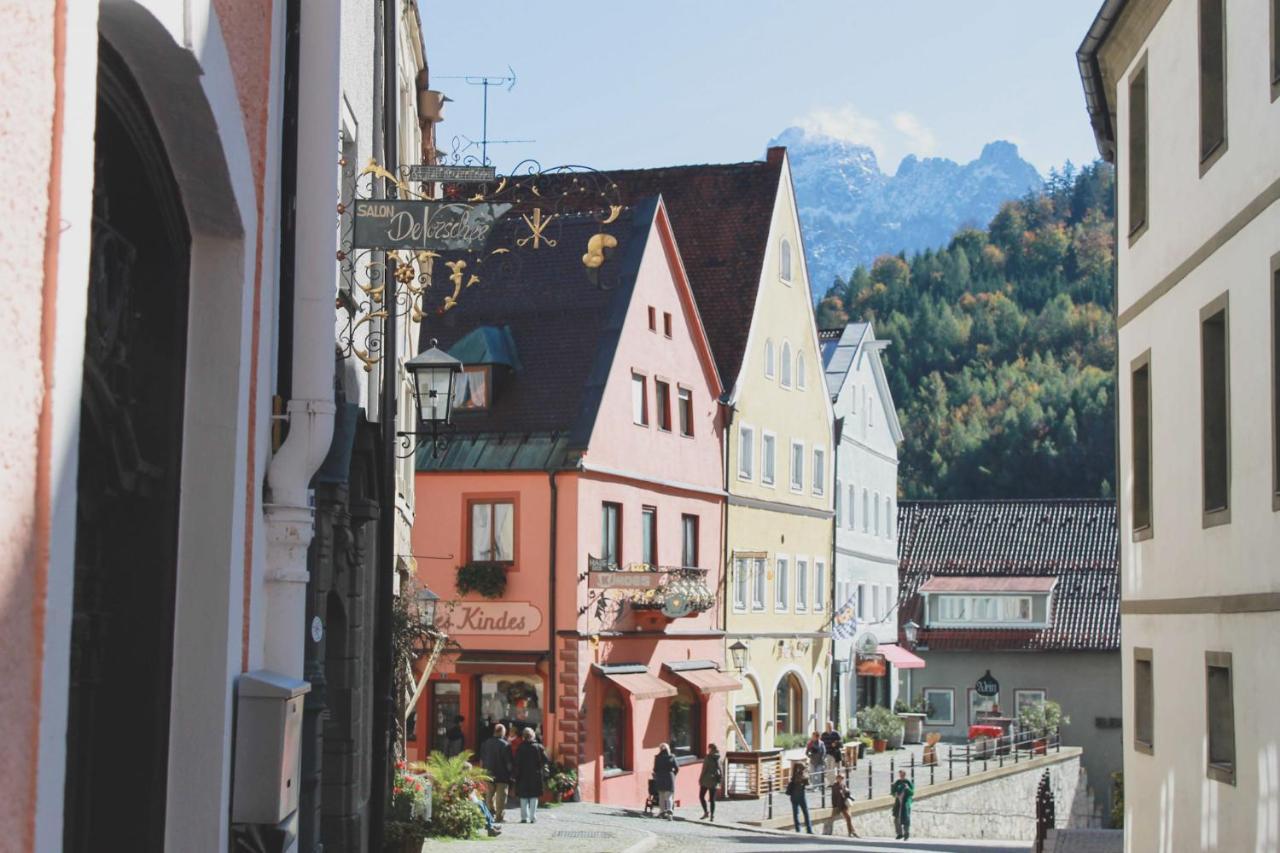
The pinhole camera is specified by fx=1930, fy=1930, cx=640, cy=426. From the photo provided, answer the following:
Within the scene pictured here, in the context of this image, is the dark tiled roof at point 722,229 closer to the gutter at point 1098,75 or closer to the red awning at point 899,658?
the red awning at point 899,658

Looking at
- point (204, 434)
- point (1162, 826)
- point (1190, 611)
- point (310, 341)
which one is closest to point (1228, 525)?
point (1190, 611)

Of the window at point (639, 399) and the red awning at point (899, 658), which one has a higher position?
the window at point (639, 399)

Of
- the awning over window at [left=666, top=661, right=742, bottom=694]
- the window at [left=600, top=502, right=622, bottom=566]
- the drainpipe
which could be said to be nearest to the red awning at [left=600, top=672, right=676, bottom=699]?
the awning over window at [left=666, top=661, right=742, bottom=694]

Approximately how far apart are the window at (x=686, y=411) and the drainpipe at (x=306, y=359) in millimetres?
28011

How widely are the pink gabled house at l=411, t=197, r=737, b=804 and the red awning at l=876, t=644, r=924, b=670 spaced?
16358 mm

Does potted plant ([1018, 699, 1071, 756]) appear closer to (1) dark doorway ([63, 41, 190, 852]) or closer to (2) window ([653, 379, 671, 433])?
(2) window ([653, 379, 671, 433])

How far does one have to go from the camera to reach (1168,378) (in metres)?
18.1

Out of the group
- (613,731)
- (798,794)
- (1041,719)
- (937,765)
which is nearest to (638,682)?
(613,731)

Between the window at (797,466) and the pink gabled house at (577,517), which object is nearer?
the pink gabled house at (577,517)

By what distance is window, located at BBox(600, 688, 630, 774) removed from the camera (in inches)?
1294

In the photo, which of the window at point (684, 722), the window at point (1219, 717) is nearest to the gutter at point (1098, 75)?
the window at point (1219, 717)

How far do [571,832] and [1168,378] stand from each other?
447 inches

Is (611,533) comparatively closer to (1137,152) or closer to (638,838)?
(638,838)

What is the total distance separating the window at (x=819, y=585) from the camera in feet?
150
